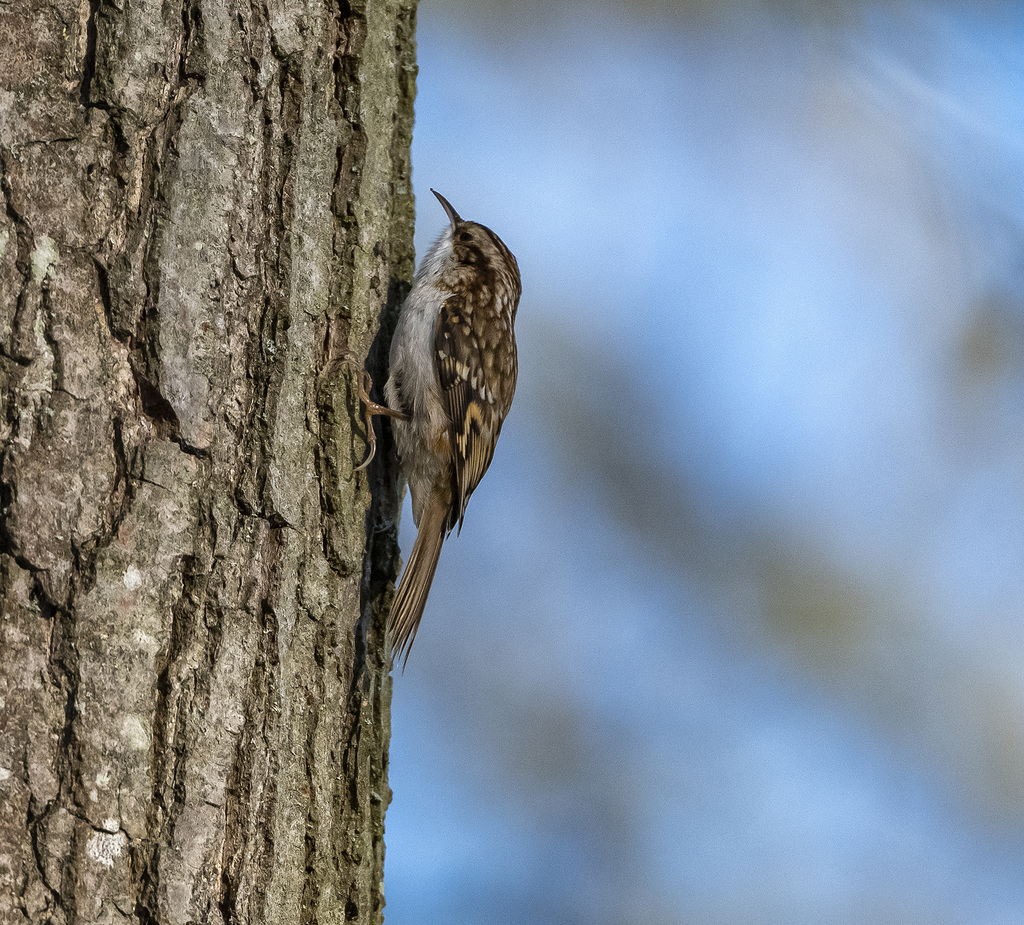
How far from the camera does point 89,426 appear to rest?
1490 millimetres

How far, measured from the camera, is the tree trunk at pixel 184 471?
144 cm

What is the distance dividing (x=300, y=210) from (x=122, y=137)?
338 mm

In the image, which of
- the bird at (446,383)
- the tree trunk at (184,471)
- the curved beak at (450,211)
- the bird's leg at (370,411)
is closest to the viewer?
the tree trunk at (184,471)

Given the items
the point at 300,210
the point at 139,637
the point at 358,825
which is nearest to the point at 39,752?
the point at 139,637

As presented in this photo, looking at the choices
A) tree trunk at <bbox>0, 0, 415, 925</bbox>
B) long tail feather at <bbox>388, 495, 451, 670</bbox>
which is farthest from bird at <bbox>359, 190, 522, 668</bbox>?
tree trunk at <bbox>0, 0, 415, 925</bbox>

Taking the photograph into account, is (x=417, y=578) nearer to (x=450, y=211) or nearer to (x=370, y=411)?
(x=370, y=411)

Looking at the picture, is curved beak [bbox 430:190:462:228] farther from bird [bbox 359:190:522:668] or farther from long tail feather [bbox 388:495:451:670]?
long tail feather [bbox 388:495:451:670]

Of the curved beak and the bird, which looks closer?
the bird

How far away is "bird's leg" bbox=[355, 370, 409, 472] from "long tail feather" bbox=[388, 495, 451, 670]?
0.28m

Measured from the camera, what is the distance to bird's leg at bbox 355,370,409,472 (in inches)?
79.9

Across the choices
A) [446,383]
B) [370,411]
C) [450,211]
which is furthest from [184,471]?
[450,211]

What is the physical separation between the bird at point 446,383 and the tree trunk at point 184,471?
0.29m

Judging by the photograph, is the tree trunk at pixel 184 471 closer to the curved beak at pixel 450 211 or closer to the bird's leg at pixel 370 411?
the bird's leg at pixel 370 411

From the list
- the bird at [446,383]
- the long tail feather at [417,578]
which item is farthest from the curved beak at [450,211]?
the long tail feather at [417,578]
